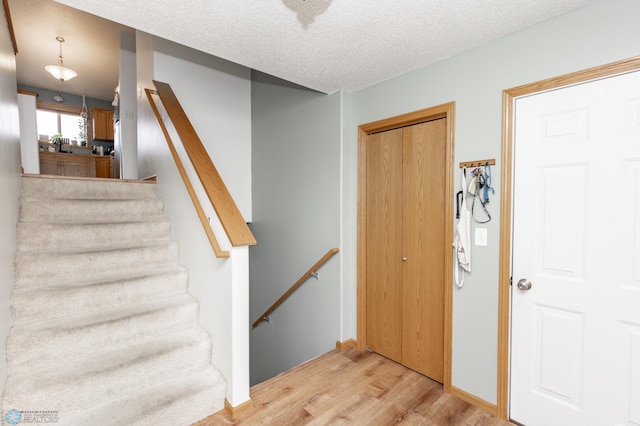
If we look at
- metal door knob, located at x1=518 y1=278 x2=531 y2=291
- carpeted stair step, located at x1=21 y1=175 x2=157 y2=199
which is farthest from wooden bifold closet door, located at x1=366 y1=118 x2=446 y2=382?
carpeted stair step, located at x1=21 y1=175 x2=157 y2=199

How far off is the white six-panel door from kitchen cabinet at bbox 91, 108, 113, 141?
26.2 ft

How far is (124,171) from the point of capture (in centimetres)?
477

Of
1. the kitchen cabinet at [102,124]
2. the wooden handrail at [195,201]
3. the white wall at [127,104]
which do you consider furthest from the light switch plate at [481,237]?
the kitchen cabinet at [102,124]

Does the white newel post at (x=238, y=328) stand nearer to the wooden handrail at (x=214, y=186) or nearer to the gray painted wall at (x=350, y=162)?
the wooden handrail at (x=214, y=186)

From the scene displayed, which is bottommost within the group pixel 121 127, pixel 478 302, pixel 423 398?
pixel 423 398

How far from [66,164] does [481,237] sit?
7.71 metres

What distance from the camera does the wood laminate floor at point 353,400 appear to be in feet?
6.31

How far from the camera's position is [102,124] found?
273 inches

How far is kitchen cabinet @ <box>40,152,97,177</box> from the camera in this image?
20.0 feet

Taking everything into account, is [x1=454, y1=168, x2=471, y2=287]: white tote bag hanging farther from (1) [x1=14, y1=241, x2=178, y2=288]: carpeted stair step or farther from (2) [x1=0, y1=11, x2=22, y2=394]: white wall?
(2) [x1=0, y1=11, x2=22, y2=394]: white wall

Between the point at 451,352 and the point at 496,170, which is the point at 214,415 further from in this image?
the point at 496,170

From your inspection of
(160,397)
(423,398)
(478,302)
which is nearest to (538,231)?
(478,302)

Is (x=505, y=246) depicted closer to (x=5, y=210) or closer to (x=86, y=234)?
(x=5, y=210)

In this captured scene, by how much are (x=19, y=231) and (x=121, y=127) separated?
9.93 feet
